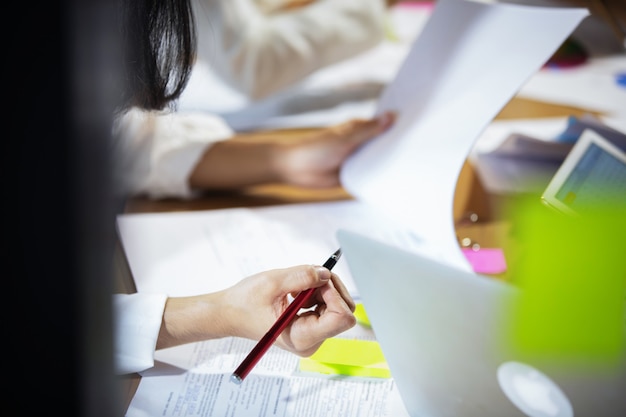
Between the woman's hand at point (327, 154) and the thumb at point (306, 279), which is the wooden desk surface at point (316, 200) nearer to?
the woman's hand at point (327, 154)

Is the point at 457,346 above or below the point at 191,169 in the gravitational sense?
above

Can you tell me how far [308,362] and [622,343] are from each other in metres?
Answer: 0.22

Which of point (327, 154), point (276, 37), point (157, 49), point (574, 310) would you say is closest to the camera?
point (574, 310)

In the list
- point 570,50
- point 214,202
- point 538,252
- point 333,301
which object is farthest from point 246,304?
point 570,50

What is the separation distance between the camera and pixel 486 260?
2.14 ft

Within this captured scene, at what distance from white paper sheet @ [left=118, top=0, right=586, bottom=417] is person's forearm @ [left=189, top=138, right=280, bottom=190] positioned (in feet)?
0.21

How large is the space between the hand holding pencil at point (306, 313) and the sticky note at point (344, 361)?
0.03 meters

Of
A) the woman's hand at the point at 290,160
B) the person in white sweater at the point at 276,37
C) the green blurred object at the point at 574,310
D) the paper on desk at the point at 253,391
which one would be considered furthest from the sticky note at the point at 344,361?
the person in white sweater at the point at 276,37

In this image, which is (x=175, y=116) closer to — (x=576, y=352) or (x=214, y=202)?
(x=214, y=202)

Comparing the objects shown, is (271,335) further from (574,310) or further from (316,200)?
(316,200)

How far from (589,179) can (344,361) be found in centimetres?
29

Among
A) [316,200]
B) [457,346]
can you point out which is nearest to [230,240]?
[316,200]

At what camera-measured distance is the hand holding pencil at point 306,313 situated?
463 mm

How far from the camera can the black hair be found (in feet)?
1.57
